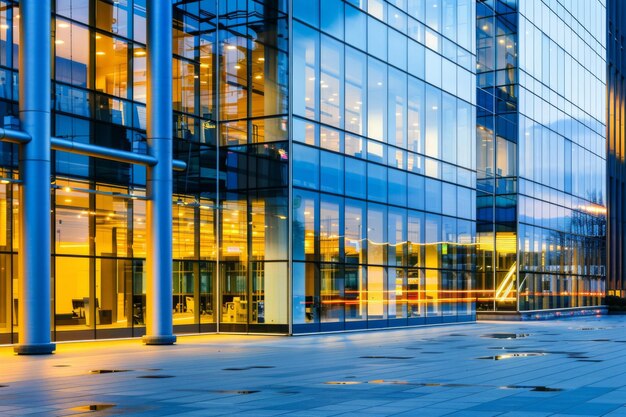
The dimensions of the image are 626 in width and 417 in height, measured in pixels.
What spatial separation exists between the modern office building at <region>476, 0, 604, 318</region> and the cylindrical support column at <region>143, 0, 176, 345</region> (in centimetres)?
3223

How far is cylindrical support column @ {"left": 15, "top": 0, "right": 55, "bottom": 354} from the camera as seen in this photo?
25891 millimetres

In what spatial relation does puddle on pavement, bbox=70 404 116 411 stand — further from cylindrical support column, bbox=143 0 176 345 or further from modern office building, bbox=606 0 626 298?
modern office building, bbox=606 0 626 298

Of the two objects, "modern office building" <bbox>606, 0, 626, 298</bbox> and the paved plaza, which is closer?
the paved plaza

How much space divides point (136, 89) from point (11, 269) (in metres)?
8.29

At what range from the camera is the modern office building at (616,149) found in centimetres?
8419

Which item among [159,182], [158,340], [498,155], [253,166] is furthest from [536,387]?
[498,155]

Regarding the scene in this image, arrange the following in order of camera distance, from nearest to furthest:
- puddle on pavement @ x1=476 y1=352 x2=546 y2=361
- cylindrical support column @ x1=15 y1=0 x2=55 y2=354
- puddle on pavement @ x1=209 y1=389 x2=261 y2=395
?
puddle on pavement @ x1=209 y1=389 x2=261 y2=395 → puddle on pavement @ x1=476 y1=352 x2=546 y2=361 → cylindrical support column @ x1=15 y1=0 x2=55 y2=354

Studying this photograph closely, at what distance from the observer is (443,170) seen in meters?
49.3

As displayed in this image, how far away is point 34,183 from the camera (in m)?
26.1

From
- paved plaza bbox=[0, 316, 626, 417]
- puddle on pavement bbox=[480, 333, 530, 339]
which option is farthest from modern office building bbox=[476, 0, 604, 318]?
paved plaza bbox=[0, 316, 626, 417]

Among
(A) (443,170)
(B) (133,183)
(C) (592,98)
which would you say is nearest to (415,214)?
(A) (443,170)

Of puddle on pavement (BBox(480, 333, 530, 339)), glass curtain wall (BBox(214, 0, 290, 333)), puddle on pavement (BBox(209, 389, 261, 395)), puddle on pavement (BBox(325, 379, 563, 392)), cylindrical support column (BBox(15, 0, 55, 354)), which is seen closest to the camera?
puddle on pavement (BBox(209, 389, 261, 395))

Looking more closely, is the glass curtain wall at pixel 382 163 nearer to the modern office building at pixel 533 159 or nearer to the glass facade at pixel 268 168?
the glass facade at pixel 268 168

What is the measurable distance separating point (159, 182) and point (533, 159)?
36.9 metres
